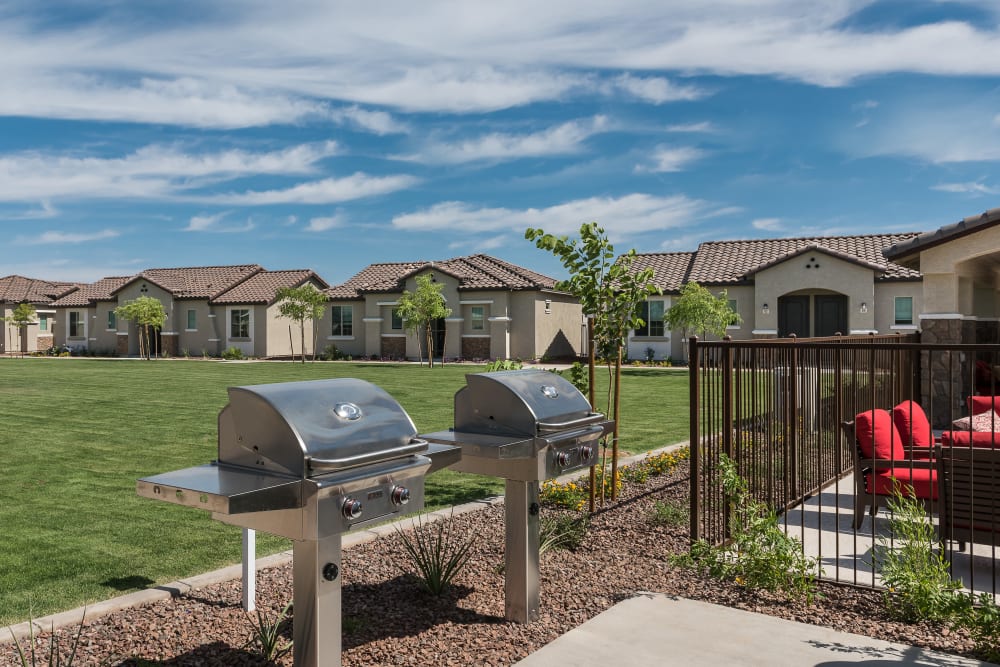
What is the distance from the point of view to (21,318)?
160ft

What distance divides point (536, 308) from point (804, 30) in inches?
970

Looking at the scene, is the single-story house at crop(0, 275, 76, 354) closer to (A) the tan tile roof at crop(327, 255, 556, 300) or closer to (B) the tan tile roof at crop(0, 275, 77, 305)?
(B) the tan tile roof at crop(0, 275, 77, 305)

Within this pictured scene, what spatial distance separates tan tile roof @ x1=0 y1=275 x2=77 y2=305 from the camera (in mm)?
52031

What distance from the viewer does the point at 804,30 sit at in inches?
464

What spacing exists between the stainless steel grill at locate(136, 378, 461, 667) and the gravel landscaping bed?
2.91 ft

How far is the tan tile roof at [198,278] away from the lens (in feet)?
143

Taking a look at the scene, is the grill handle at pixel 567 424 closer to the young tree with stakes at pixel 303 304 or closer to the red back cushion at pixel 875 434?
the red back cushion at pixel 875 434

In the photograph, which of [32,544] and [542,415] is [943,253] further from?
[32,544]

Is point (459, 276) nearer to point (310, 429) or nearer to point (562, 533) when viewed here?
point (562, 533)

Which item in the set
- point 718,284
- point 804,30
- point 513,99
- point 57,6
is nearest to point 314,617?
point 804,30

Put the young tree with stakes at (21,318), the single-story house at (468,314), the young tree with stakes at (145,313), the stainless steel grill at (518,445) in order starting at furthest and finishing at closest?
the young tree with stakes at (21,318) < the young tree with stakes at (145,313) < the single-story house at (468,314) < the stainless steel grill at (518,445)

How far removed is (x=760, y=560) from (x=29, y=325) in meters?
58.8

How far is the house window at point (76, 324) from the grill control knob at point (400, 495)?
172 ft

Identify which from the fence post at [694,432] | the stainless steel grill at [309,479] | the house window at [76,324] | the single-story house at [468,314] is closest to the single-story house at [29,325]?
the house window at [76,324]
